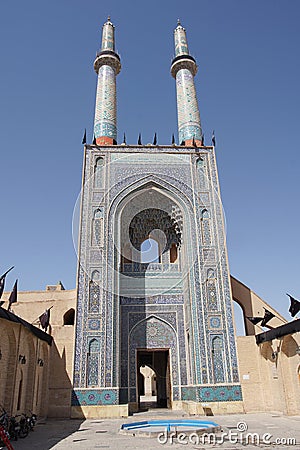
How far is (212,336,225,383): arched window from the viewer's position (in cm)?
1024

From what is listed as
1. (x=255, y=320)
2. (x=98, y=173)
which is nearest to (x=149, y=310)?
(x=255, y=320)

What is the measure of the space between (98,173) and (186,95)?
16.3 feet

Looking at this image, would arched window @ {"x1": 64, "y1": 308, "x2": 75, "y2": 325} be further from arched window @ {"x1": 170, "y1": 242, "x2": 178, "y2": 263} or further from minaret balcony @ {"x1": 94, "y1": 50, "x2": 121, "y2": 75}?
minaret balcony @ {"x1": 94, "y1": 50, "x2": 121, "y2": 75}

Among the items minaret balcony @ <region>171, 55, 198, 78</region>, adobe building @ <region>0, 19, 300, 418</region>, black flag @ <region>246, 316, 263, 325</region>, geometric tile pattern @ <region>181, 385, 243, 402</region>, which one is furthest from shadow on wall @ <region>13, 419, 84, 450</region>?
minaret balcony @ <region>171, 55, 198, 78</region>

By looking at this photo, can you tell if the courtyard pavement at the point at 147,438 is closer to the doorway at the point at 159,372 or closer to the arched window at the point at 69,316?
the doorway at the point at 159,372

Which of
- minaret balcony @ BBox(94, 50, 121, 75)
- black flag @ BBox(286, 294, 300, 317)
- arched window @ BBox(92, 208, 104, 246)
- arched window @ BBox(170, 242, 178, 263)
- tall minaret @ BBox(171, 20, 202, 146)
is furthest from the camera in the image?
minaret balcony @ BBox(94, 50, 121, 75)

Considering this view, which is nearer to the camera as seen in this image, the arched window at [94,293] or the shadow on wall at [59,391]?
the shadow on wall at [59,391]

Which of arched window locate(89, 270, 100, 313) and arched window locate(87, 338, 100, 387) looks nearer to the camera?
arched window locate(87, 338, 100, 387)

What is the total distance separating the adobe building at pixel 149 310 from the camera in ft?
32.1

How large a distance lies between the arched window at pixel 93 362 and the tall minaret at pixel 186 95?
771cm

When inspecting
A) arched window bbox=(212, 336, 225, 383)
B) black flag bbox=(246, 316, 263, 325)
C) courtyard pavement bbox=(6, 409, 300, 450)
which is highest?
black flag bbox=(246, 316, 263, 325)

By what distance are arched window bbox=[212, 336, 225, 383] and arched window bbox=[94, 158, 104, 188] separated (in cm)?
598

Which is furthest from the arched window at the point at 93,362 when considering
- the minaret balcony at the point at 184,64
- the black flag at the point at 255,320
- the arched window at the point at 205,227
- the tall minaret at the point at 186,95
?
the minaret balcony at the point at 184,64

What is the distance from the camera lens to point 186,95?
14.8 meters
